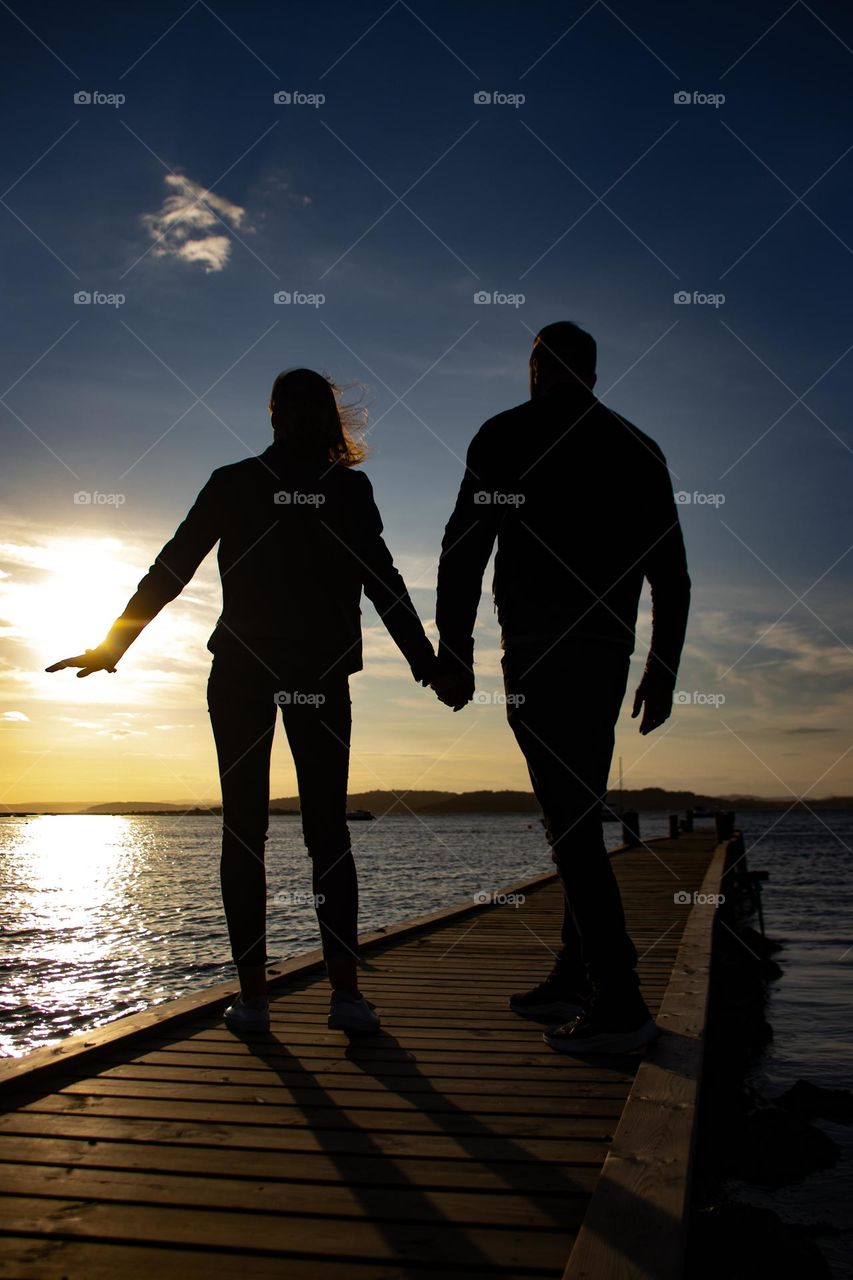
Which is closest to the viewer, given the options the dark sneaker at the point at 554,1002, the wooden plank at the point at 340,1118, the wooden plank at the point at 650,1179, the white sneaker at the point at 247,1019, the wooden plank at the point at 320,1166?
the wooden plank at the point at 650,1179

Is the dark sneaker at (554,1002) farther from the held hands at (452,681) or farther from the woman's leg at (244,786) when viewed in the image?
the held hands at (452,681)

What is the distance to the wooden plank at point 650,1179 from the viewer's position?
5.69 ft

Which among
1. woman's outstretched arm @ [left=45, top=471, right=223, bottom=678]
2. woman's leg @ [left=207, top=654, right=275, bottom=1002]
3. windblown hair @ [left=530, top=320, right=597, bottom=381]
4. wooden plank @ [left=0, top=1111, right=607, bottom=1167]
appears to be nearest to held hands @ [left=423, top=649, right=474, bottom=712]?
woman's leg @ [left=207, top=654, right=275, bottom=1002]

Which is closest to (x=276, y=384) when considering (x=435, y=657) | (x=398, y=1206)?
(x=435, y=657)

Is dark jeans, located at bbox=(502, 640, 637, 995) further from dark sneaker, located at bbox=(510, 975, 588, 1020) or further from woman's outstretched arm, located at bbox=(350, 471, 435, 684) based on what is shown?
dark sneaker, located at bbox=(510, 975, 588, 1020)

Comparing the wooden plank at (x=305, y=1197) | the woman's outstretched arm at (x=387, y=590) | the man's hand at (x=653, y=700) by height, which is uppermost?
the woman's outstretched arm at (x=387, y=590)

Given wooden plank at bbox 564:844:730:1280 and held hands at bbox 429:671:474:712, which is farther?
held hands at bbox 429:671:474:712

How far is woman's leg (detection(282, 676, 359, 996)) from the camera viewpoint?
349cm

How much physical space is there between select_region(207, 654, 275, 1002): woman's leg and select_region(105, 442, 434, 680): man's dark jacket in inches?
5.7

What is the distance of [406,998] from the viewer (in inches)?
179

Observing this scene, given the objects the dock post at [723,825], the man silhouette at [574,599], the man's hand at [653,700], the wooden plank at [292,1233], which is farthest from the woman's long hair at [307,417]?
the dock post at [723,825]

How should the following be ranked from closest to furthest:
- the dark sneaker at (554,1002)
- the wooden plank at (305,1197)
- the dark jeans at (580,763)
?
1. the wooden plank at (305,1197)
2. the dark jeans at (580,763)
3. the dark sneaker at (554,1002)

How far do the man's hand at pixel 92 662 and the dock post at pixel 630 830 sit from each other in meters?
21.7

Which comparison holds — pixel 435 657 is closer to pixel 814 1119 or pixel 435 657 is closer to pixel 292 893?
pixel 814 1119
